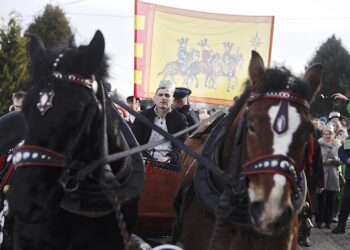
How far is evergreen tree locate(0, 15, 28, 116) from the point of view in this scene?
16.4 m

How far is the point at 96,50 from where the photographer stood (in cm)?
256

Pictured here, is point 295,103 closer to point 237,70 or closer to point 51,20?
point 237,70

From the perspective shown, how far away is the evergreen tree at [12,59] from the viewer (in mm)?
16359

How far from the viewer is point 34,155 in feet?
7.54

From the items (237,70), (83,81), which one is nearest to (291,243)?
(83,81)

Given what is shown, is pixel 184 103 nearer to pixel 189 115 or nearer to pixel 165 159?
pixel 189 115

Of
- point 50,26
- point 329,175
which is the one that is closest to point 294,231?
point 329,175

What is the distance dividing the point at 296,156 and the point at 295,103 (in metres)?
0.30

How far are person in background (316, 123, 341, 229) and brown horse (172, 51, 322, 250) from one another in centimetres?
502

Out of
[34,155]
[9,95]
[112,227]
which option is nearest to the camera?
[34,155]

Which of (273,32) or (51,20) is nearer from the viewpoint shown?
(273,32)

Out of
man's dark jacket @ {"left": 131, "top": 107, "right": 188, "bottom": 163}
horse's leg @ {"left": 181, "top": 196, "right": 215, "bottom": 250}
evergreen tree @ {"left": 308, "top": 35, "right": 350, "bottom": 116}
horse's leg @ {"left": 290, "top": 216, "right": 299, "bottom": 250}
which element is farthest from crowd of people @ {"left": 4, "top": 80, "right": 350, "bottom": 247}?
evergreen tree @ {"left": 308, "top": 35, "right": 350, "bottom": 116}

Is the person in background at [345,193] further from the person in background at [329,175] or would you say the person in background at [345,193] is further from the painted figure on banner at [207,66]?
the painted figure on banner at [207,66]

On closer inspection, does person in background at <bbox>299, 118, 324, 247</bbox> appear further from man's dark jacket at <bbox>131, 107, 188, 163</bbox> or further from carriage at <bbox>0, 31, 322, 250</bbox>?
man's dark jacket at <bbox>131, 107, 188, 163</bbox>
